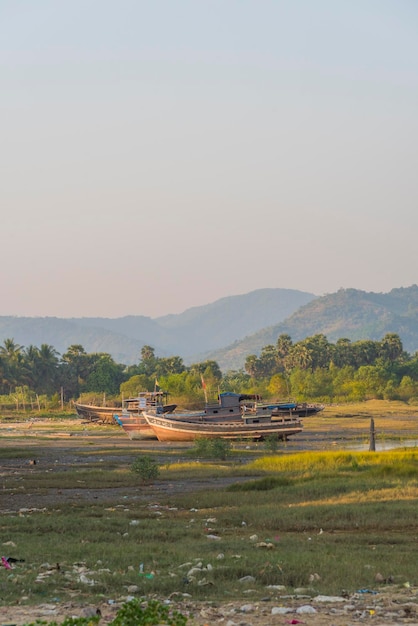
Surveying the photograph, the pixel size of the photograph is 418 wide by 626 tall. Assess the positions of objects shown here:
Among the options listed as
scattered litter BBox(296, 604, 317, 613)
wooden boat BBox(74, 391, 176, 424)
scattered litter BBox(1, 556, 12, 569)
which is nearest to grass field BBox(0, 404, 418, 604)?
scattered litter BBox(1, 556, 12, 569)

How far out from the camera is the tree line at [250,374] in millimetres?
133125

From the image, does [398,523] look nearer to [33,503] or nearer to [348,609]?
[348,609]

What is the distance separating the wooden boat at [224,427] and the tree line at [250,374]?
158 ft

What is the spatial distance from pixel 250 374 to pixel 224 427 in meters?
123

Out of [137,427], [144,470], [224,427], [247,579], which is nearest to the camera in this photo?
[247,579]

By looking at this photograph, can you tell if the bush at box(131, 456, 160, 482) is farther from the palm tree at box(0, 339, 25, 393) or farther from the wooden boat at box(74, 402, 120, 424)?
the palm tree at box(0, 339, 25, 393)

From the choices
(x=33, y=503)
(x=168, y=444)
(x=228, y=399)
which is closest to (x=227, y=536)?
(x=33, y=503)

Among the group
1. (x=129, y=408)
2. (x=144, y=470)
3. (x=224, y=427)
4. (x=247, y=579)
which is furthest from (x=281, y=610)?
(x=129, y=408)

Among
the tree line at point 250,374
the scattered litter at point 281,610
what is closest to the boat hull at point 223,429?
the tree line at point 250,374

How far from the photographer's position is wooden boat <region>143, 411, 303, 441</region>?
65062 millimetres

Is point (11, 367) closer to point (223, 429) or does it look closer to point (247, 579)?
point (223, 429)

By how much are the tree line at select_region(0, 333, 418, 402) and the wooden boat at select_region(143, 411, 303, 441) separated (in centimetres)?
4803

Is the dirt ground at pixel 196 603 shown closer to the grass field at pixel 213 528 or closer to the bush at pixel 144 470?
the grass field at pixel 213 528

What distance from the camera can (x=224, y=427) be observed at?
216ft
